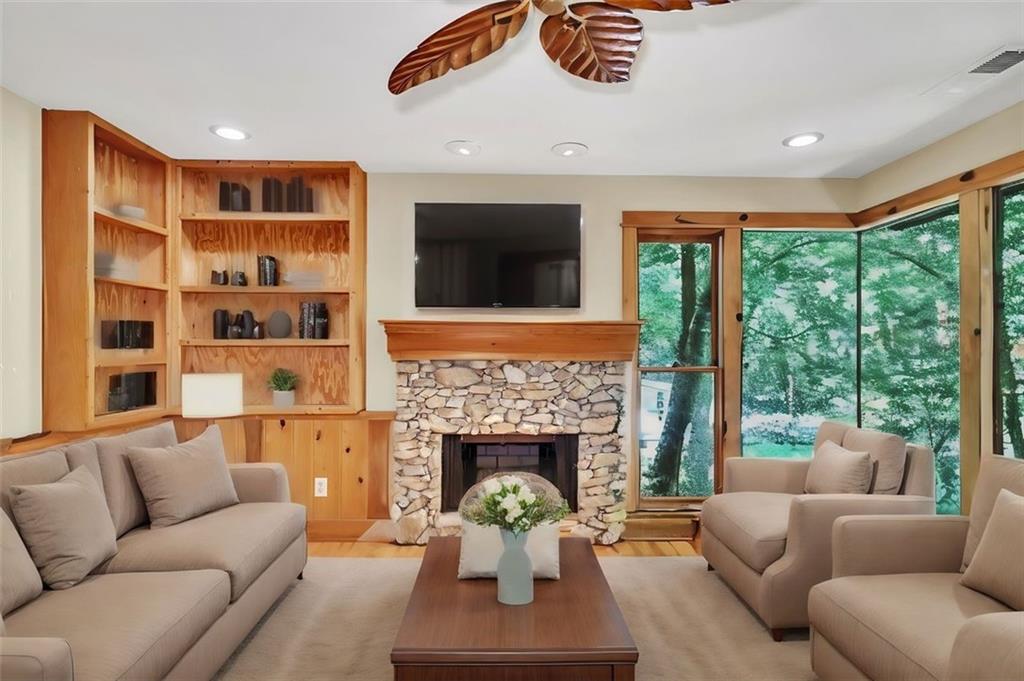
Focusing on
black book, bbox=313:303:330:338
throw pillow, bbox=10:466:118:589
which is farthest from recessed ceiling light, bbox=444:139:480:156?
throw pillow, bbox=10:466:118:589

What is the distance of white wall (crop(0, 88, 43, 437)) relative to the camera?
2.94 meters

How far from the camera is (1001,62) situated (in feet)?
8.40

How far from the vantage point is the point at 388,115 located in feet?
10.6

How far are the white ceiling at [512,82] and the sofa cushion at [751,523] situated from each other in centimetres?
202

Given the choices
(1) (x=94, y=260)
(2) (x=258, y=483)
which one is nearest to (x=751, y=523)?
(2) (x=258, y=483)

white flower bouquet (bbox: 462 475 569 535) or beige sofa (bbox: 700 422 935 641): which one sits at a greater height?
white flower bouquet (bbox: 462 475 569 535)

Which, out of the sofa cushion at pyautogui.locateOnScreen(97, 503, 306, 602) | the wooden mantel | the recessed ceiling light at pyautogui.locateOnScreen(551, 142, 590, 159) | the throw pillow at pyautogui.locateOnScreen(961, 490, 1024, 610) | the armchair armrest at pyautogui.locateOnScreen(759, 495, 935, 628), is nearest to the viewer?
the throw pillow at pyautogui.locateOnScreen(961, 490, 1024, 610)

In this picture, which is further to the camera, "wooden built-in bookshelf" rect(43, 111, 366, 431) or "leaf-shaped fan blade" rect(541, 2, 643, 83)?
"wooden built-in bookshelf" rect(43, 111, 366, 431)

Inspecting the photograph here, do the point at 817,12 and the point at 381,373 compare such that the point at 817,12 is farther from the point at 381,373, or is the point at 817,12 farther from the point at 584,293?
the point at 381,373

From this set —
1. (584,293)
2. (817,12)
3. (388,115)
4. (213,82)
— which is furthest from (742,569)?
(213,82)

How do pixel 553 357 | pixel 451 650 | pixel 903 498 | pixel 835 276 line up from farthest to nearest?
pixel 835 276, pixel 553 357, pixel 903 498, pixel 451 650

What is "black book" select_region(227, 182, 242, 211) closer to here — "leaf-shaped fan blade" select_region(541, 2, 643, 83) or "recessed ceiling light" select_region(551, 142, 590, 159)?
"recessed ceiling light" select_region(551, 142, 590, 159)

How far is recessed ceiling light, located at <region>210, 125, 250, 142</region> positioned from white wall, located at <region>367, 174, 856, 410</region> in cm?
97

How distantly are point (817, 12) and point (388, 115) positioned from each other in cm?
201
